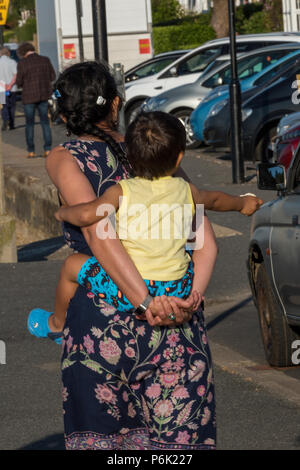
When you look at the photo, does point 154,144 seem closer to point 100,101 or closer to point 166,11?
point 100,101

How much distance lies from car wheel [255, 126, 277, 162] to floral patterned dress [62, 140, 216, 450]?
1330 cm

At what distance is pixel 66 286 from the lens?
145 inches

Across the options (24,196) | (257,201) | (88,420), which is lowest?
(24,196)

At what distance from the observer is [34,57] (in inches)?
774

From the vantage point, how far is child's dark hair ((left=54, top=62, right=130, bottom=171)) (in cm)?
364

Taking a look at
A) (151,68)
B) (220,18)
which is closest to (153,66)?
(151,68)

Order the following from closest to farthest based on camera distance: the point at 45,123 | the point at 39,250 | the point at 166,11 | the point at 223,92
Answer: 1. the point at 39,250
2. the point at 223,92
3. the point at 45,123
4. the point at 166,11

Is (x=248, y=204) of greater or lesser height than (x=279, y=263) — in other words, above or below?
above

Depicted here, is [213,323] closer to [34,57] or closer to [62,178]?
[62,178]

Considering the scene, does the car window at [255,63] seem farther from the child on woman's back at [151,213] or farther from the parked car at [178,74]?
the child on woman's back at [151,213]

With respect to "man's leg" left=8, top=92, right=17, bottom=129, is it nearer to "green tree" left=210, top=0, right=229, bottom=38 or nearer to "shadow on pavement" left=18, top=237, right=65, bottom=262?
"shadow on pavement" left=18, top=237, right=65, bottom=262

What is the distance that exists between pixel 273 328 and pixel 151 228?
346 cm
